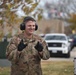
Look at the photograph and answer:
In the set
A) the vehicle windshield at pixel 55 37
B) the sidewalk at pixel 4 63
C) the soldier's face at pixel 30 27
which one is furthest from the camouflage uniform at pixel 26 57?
the vehicle windshield at pixel 55 37

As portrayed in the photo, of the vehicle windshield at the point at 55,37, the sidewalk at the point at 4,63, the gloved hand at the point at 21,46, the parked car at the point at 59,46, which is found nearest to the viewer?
the gloved hand at the point at 21,46

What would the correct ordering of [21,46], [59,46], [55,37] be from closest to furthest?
[21,46], [59,46], [55,37]

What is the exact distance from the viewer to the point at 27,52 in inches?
211

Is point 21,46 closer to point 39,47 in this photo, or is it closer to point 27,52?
point 27,52

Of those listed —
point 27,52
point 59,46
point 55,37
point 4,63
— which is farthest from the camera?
point 55,37

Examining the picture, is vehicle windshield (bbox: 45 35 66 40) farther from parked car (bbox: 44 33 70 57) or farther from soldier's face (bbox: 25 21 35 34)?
soldier's face (bbox: 25 21 35 34)

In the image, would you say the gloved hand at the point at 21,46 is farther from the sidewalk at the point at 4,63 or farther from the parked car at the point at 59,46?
the parked car at the point at 59,46

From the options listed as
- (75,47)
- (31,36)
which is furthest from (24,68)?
(75,47)

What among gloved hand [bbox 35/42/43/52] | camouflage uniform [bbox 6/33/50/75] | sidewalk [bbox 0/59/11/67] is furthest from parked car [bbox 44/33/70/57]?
gloved hand [bbox 35/42/43/52]

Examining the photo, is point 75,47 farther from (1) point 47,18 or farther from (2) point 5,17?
(1) point 47,18

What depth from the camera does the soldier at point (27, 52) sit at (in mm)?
5320

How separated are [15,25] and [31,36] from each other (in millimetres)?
8263

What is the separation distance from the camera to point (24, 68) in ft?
17.8

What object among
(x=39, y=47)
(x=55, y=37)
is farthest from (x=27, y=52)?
(x=55, y=37)
